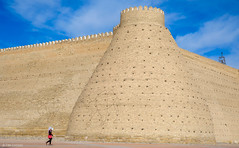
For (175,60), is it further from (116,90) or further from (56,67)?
(56,67)

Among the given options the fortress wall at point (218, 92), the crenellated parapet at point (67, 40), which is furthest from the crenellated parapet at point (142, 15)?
the fortress wall at point (218, 92)

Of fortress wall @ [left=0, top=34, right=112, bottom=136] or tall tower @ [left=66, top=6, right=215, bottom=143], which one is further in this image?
fortress wall @ [left=0, top=34, right=112, bottom=136]

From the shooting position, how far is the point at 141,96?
17.9 metres

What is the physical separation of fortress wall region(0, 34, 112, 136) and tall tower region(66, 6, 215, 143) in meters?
2.78

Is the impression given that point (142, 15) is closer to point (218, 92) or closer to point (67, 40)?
point (67, 40)

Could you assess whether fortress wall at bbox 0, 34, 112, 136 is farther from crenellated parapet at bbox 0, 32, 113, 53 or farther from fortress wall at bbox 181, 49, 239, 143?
fortress wall at bbox 181, 49, 239, 143

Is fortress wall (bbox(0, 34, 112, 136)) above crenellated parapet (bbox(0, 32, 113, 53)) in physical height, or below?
below

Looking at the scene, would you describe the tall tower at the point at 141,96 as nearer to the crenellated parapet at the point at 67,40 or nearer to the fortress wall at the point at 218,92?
the crenellated parapet at the point at 67,40

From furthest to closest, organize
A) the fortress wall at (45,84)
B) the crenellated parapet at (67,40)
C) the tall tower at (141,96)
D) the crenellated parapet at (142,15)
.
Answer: the crenellated parapet at (67,40), the fortress wall at (45,84), the crenellated parapet at (142,15), the tall tower at (141,96)

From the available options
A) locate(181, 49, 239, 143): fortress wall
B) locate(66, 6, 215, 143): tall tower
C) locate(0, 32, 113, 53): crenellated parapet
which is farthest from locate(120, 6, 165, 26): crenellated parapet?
locate(181, 49, 239, 143): fortress wall

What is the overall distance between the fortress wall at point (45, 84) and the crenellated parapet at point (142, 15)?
2.63 metres

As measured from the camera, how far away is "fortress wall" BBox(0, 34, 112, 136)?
2228 centimetres

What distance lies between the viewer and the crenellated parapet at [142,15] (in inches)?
813

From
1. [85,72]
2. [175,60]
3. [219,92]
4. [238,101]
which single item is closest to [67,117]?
[85,72]
